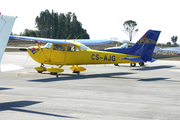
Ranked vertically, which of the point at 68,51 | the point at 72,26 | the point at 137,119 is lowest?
the point at 137,119

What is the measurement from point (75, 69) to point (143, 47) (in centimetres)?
450

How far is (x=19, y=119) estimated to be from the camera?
5926 mm

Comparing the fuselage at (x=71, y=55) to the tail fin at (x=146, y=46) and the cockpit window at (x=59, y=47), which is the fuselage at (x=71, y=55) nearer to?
the cockpit window at (x=59, y=47)

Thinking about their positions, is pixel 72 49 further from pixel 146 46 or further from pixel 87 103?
pixel 87 103

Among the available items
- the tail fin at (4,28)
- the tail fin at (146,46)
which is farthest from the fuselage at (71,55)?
the tail fin at (4,28)

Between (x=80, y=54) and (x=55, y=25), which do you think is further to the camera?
(x=55, y=25)

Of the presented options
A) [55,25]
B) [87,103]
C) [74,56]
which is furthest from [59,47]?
[55,25]

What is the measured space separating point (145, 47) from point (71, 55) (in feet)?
15.2

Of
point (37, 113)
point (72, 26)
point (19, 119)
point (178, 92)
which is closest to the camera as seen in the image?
point (19, 119)

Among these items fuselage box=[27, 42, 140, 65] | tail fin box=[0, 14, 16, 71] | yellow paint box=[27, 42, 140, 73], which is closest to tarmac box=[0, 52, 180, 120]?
tail fin box=[0, 14, 16, 71]

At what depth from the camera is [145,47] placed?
15977 millimetres

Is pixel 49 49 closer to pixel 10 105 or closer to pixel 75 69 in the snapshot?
pixel 75 69

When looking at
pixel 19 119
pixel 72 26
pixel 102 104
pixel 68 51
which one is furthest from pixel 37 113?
pixel 72 26

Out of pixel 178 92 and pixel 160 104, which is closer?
pixel 160 104
